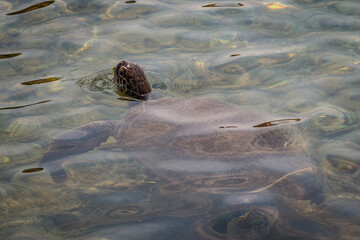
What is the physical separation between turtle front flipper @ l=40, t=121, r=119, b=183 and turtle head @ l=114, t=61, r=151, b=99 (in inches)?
30.9

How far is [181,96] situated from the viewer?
4207 millimetres

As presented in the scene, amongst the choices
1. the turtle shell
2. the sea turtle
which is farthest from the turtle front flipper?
A: the turtle shell

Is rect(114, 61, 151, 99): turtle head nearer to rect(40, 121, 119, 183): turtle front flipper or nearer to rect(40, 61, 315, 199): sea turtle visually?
rect(40, 61, 315, 199): sea turtle

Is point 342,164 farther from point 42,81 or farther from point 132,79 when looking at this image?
point 42,81

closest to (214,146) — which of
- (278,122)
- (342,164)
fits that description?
(278,122)

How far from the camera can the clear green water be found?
2498 millimetres

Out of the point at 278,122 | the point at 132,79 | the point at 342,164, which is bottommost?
the point at 342,164

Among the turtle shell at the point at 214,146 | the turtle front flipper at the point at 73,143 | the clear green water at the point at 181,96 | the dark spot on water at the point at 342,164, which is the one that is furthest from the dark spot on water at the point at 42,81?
the dark spot on water at the point at 342,164

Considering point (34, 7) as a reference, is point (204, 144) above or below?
below

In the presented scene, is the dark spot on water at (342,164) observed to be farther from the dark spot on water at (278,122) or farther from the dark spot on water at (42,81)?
the dark spot on water at (42,81)

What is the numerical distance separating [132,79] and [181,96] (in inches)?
23.6

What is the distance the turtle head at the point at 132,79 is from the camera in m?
4.29

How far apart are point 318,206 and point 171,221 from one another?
1.03m

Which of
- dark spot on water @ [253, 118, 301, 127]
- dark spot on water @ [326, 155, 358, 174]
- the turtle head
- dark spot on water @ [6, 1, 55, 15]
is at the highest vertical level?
dark spot on water @ [6, 1, 55, 15]
